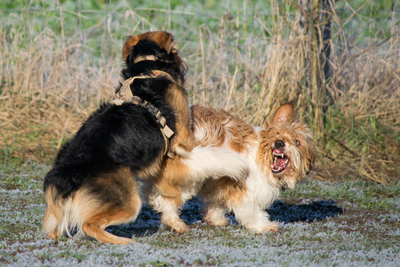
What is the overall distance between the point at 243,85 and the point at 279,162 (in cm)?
351

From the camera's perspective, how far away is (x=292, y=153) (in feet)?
12.8

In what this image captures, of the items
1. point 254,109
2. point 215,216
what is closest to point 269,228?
point 215,216

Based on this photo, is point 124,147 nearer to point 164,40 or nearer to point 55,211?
point 55,211

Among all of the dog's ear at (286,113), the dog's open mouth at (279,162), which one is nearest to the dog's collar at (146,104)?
the dog's open mouth at (279,162)

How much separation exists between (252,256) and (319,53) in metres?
4.29

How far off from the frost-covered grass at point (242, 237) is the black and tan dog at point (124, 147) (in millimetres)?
251

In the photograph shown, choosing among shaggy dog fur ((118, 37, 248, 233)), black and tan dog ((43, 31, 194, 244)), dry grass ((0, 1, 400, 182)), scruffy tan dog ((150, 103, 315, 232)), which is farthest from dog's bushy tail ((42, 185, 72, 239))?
dry grass ((0, 1, 400, 182))

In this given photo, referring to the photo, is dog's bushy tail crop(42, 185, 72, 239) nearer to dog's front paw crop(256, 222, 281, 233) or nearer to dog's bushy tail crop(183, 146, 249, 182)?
dog's bushy tail crop(183, 146, 249, 182)

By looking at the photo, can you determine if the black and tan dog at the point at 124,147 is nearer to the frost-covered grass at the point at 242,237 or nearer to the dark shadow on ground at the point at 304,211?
the frost-covered grass at the point at 242,237

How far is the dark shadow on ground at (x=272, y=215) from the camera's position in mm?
4028

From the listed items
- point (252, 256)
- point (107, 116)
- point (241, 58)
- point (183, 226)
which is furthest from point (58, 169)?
point (241, 58)

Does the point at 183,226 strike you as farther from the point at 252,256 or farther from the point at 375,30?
the point at 375,30

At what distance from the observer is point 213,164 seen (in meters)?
3.66

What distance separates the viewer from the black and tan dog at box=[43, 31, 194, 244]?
10.5 ft
